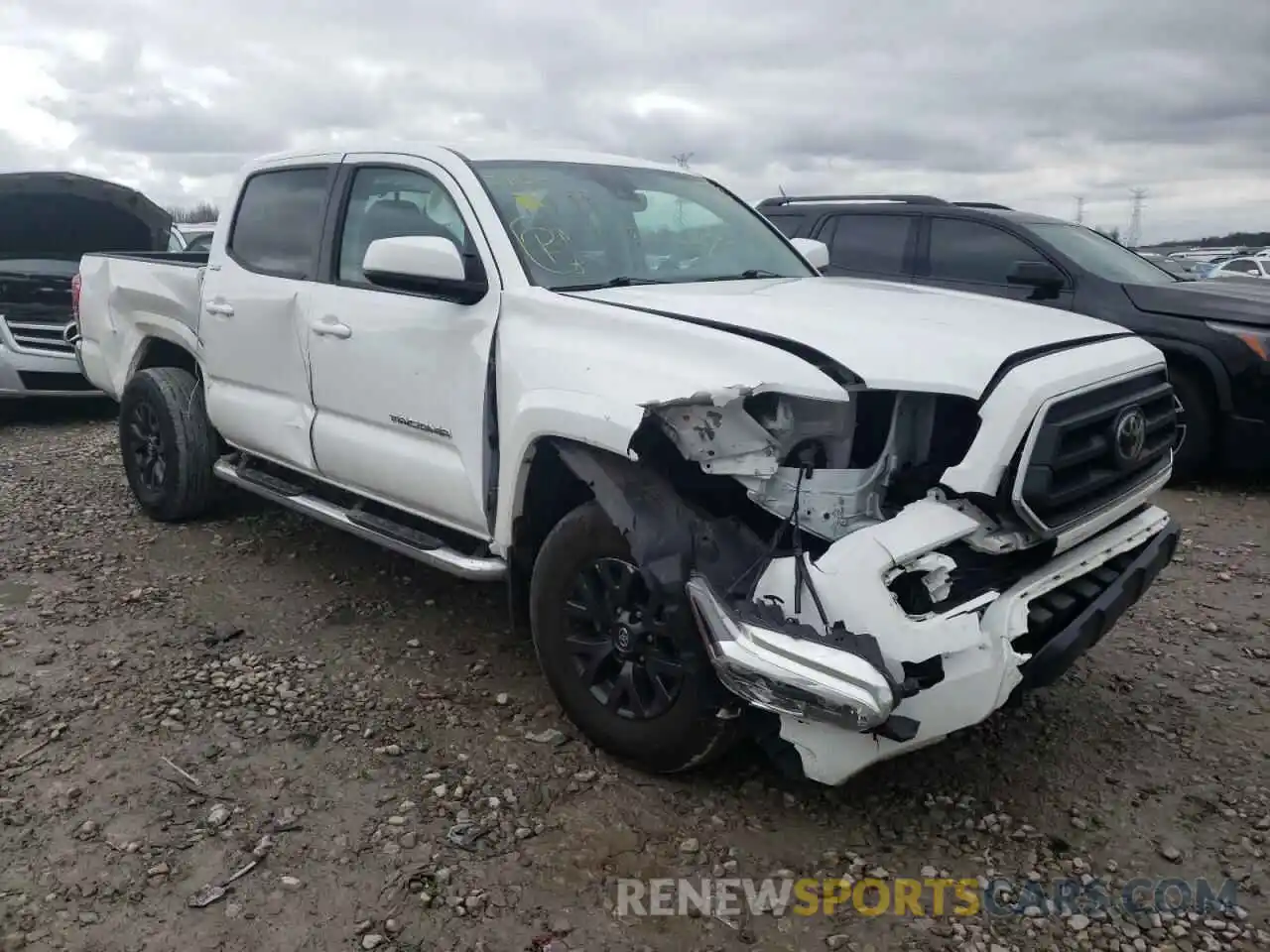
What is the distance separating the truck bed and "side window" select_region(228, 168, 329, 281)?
0.44 m

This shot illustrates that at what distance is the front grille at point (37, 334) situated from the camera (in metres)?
8.43

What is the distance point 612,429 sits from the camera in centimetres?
284

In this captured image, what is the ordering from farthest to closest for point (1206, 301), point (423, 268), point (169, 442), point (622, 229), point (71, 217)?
point (71, 217)
point (1206, 301)
point (169, 442)
point (622, 229)
point (423, 268)

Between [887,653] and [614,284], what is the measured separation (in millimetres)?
1669

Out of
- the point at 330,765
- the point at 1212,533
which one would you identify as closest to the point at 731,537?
the point at 330,765

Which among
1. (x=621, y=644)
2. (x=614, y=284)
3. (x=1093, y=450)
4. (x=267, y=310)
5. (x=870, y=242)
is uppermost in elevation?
(x=870, y=242)

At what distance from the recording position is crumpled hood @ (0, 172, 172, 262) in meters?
8.70

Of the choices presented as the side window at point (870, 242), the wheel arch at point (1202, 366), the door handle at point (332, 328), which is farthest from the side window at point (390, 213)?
the wheel arch at point (1202, 366)

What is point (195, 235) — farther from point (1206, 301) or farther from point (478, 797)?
point (478, 797)

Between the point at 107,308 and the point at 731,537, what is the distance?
15.1 ft

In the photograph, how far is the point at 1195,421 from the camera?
6.28m

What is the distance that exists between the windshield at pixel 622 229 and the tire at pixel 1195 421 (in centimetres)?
322

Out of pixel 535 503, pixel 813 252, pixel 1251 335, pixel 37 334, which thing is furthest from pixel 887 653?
pixel 37 334

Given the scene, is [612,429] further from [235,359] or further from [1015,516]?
[235,359]
